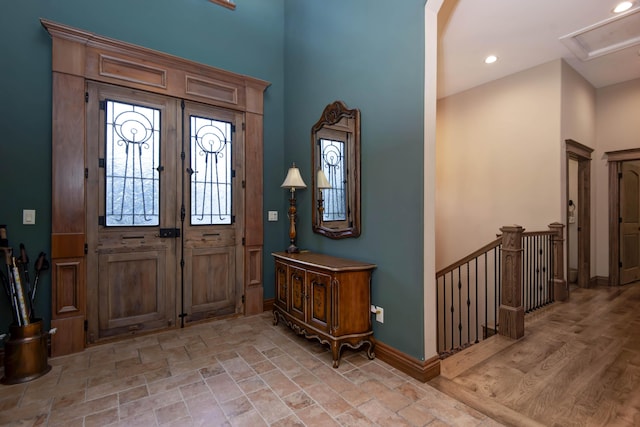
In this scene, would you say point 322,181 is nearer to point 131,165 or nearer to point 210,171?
point 210,171

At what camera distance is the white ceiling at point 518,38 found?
3.15 meters

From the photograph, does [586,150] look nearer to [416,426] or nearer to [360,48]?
[360,48]

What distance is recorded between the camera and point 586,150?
16.1 feet

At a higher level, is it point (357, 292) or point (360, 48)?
point (360, 48)

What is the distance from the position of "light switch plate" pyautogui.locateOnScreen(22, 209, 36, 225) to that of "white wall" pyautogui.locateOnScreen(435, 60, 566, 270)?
5.61 meters

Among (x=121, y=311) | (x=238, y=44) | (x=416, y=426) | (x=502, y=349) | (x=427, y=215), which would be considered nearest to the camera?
(x=416, y=426)

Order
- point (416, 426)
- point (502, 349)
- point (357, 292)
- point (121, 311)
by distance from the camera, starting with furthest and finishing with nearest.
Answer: point (121, 311) < point (502, 349) < point (357, 292) < point (416, 426)

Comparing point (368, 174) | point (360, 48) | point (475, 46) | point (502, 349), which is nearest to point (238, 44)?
point (360, 48)

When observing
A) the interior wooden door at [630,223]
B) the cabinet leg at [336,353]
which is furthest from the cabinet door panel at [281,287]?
the interior wooden door at [630,223]

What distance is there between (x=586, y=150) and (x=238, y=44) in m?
5.67

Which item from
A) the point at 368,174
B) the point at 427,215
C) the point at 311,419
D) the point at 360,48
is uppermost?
the point at 360,48

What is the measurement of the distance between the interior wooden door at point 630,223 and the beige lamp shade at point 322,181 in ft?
18.0

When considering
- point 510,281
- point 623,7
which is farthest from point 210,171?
point 623,7

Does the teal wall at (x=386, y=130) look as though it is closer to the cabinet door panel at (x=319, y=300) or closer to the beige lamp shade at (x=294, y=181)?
the cabinet door panel at (x=319, y=300)
